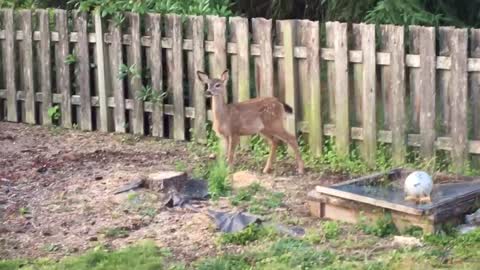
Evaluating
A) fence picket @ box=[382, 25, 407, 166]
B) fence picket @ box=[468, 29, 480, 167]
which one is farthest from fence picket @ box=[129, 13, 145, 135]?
fence picket @ box=[468, 29, 480, 167]

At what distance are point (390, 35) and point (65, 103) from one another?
480 cm

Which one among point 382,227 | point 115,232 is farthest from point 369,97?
point 115,232

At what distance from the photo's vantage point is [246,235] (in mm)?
8156

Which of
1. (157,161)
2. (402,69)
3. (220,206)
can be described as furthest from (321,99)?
(220,206)

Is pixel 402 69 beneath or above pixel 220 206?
above

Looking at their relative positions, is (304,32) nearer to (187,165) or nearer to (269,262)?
(187,165)

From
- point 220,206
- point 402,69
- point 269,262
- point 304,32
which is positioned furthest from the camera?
point 304,32

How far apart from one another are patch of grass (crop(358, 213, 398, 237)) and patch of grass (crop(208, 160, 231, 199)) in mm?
1652

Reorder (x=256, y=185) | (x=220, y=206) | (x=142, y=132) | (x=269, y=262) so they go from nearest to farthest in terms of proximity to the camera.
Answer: (x=269, y=262)
(x=220, y=206)
(x=256, y=185)
(x=142, y=132)

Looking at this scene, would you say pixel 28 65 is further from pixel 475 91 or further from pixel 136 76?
pixel 475 91

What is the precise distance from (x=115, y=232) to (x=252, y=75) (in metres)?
3.92

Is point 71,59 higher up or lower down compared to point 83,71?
higher up

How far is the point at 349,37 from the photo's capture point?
36.6 ft

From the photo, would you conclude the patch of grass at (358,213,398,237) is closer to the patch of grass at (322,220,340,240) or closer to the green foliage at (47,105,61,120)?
the patch of grass at (322,220,340,240)
